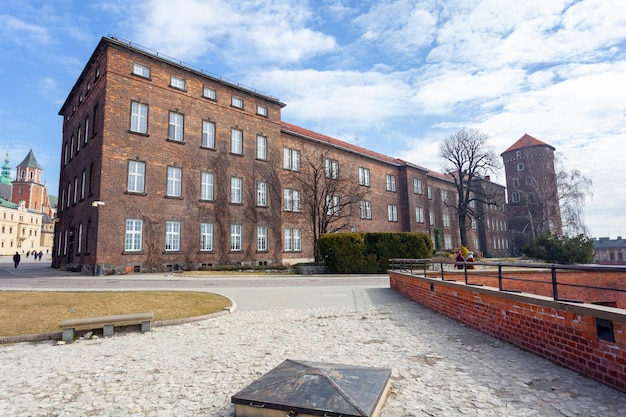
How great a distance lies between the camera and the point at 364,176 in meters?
40.8

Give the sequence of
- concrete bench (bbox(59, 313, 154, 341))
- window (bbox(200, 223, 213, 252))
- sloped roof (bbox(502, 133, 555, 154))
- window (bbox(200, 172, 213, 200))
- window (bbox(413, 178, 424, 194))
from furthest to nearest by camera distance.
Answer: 1. sloped roof (bbox(502, 133, 555, 154))
2. window (bbox(413, 178, 424, 194))
3. window (bbox(200, 172, 213, 200))
4. window (bbox(200, 223, 213, 252))
5. concrete bench (bbox(59, 313, 154, 341))

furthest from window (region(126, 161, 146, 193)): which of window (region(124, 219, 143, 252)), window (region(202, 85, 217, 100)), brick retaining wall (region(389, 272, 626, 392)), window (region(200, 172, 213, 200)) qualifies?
brick retaining wall (region(389, 272, 626, 392))

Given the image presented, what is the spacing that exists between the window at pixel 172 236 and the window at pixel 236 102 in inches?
434

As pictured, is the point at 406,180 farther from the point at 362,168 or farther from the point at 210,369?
the point at 210,369

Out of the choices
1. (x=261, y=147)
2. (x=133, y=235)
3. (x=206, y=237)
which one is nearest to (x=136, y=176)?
(x=133, y=235)

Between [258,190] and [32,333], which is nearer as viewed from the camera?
[32,333]

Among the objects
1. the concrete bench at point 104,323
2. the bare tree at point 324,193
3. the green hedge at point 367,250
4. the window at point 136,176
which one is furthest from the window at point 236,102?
the concrete bench at point 104,323

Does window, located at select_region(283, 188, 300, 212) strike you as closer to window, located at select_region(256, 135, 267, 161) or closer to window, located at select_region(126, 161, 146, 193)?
window, located at select_region(256, 135, 267, 161)

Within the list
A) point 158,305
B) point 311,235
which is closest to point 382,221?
point 311,235

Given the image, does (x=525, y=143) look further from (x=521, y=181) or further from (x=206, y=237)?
(x=206, y=237)

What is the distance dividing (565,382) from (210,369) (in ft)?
15.8

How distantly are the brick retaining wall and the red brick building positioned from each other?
2038 centimetres

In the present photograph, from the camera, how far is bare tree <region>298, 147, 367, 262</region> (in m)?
30.1

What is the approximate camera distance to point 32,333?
7.25 m
